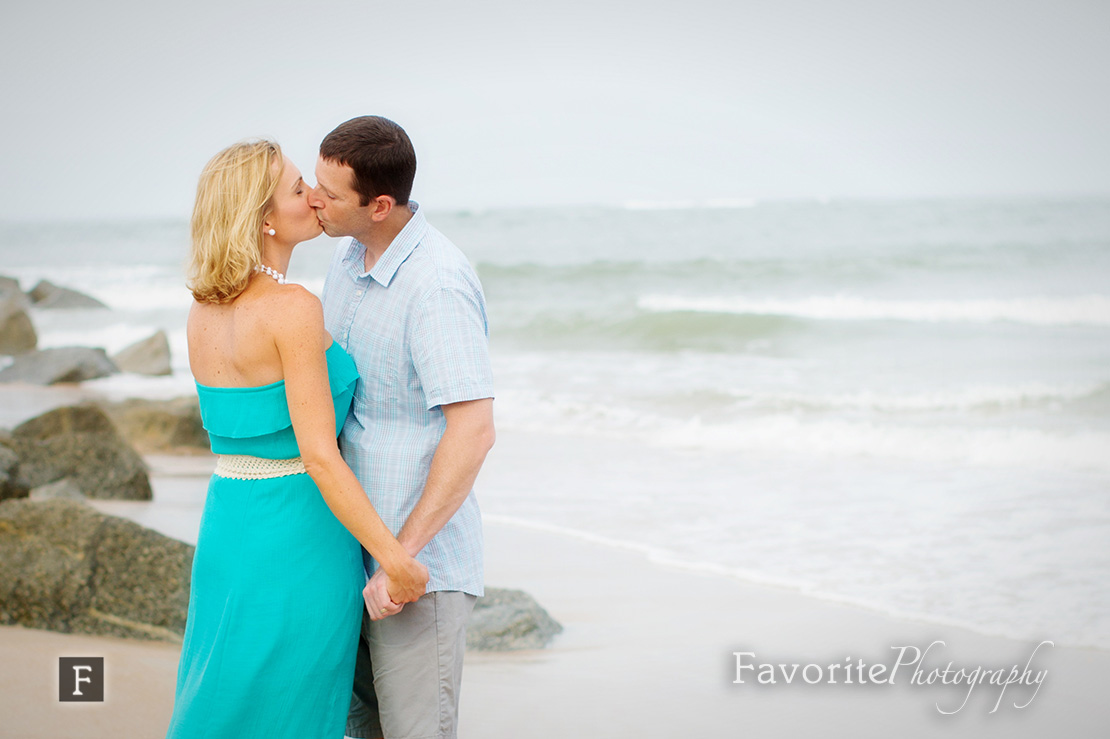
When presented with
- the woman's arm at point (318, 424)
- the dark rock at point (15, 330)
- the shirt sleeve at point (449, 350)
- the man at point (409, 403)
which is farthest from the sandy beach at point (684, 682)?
the dark rock at point (15, 330)

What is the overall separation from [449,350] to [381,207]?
1.24 ft

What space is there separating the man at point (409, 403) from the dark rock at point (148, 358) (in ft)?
36.8

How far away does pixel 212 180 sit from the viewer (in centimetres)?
191

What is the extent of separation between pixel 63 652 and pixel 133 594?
0.32m

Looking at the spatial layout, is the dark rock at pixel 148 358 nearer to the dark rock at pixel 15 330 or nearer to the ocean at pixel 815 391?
the ocean at pixel 815 391

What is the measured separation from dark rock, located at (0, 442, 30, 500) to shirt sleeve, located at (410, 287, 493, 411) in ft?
12.4

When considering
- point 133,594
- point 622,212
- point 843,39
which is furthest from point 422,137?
point 133,594

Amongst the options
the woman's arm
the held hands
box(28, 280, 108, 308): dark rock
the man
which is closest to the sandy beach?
the man

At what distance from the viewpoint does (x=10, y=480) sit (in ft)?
15.6

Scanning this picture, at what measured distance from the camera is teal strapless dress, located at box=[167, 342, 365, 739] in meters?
2.00

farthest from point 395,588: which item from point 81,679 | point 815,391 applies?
point 815,391

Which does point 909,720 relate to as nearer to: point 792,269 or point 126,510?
point 126,510

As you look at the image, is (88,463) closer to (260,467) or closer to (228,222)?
(260,467)

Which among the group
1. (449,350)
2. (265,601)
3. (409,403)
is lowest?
(265,601)
